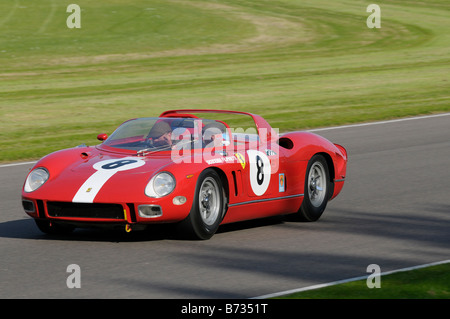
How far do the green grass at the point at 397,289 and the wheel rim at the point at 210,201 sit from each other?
2001 millimetres

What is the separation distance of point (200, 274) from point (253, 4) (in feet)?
128

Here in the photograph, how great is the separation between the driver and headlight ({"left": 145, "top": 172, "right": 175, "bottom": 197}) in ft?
2.57

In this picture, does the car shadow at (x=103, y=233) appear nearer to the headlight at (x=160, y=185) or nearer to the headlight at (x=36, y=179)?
the headlight at (x=160, y=185)

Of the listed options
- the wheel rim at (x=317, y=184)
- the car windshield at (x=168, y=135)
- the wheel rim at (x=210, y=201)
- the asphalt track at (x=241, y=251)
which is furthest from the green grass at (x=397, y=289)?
the wheel rim at (x=317, y=184)

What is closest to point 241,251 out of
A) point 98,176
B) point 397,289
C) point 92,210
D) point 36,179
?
point 92,210

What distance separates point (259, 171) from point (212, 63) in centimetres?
2095

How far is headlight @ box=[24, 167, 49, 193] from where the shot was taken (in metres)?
7.98

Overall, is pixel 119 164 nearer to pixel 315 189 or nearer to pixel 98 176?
pixel 98 176

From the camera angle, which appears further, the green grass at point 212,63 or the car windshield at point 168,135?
the green grass at point 212,63

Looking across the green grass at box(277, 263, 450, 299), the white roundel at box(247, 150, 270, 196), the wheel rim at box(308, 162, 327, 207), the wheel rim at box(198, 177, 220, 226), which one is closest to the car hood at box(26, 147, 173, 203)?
the wheel rim at box(198, 177, 220, 226)

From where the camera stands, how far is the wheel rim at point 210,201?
7.95m
